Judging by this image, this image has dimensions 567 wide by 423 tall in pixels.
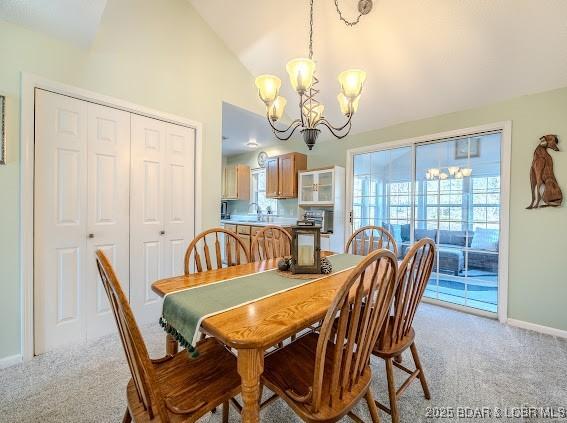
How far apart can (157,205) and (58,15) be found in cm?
154

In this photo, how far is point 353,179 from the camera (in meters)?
3.86

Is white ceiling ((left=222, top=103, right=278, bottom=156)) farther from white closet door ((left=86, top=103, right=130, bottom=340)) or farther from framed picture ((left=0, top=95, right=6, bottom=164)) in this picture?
framed picture ((left=0, top=95, right=6, bottom=164))


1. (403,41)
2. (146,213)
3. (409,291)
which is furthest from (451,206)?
(146,213)

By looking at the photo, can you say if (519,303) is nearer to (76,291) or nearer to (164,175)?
(164,175)

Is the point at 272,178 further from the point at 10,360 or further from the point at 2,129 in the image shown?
the point at 10,360

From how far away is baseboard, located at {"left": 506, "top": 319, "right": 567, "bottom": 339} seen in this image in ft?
7.65

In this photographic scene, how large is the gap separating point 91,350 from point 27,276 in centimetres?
73

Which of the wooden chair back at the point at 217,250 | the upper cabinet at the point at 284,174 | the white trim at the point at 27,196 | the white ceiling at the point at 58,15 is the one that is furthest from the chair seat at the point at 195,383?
the upper cabinet at the point at 284,174

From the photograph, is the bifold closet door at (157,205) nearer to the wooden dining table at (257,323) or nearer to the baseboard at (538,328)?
the wooden dining table at (257,323)

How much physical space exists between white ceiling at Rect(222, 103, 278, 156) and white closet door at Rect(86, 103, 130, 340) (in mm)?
1281

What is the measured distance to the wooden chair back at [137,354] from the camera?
2.49 feet

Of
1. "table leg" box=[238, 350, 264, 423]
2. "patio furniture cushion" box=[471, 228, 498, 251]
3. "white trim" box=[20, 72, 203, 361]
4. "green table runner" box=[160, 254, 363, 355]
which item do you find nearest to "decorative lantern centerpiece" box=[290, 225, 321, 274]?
"green table runner" box=[160, 254, 363, 355]

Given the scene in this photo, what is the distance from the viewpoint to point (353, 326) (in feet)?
3.10

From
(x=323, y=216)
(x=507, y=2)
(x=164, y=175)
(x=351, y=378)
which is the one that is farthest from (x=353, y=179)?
(x=351, y=378)
